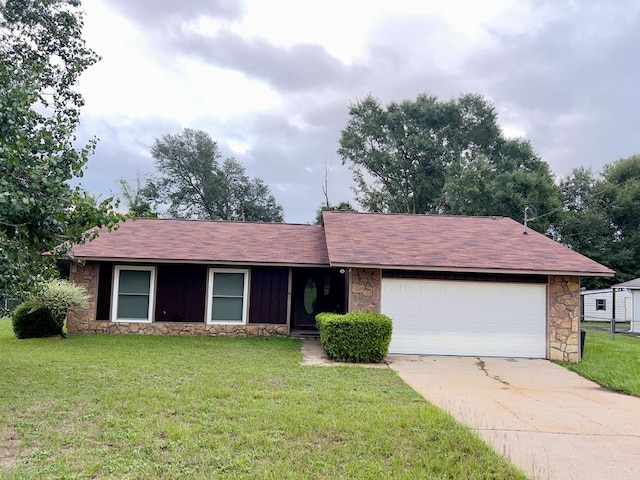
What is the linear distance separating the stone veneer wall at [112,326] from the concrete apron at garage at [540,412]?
4709mm

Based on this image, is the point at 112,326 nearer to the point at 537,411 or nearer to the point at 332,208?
the point at 537,411

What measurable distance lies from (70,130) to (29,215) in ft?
5.45

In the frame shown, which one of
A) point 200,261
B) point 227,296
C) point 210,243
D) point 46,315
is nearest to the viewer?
point 46,315

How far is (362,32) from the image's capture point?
15.8 metres

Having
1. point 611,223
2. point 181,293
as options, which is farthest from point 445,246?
point 611,223

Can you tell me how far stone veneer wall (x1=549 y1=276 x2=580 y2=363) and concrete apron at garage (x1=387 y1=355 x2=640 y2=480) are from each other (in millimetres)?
724

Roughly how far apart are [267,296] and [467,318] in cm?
539

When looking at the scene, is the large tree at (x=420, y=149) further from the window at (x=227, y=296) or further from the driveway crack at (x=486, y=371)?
the driveway crack at (x=486, y=371)

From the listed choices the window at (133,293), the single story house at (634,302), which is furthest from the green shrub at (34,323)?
the single story house at (634,302)

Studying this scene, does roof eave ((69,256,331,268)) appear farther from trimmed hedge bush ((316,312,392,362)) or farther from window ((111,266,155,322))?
trimmed hedge bush ((316,312,392,362))

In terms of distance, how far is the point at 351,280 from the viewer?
11062 mm

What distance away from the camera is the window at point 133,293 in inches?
505

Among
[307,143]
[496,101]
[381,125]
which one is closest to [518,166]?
[496,101]

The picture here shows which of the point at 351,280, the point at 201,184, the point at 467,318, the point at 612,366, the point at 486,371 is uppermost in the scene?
the point at 201,184
